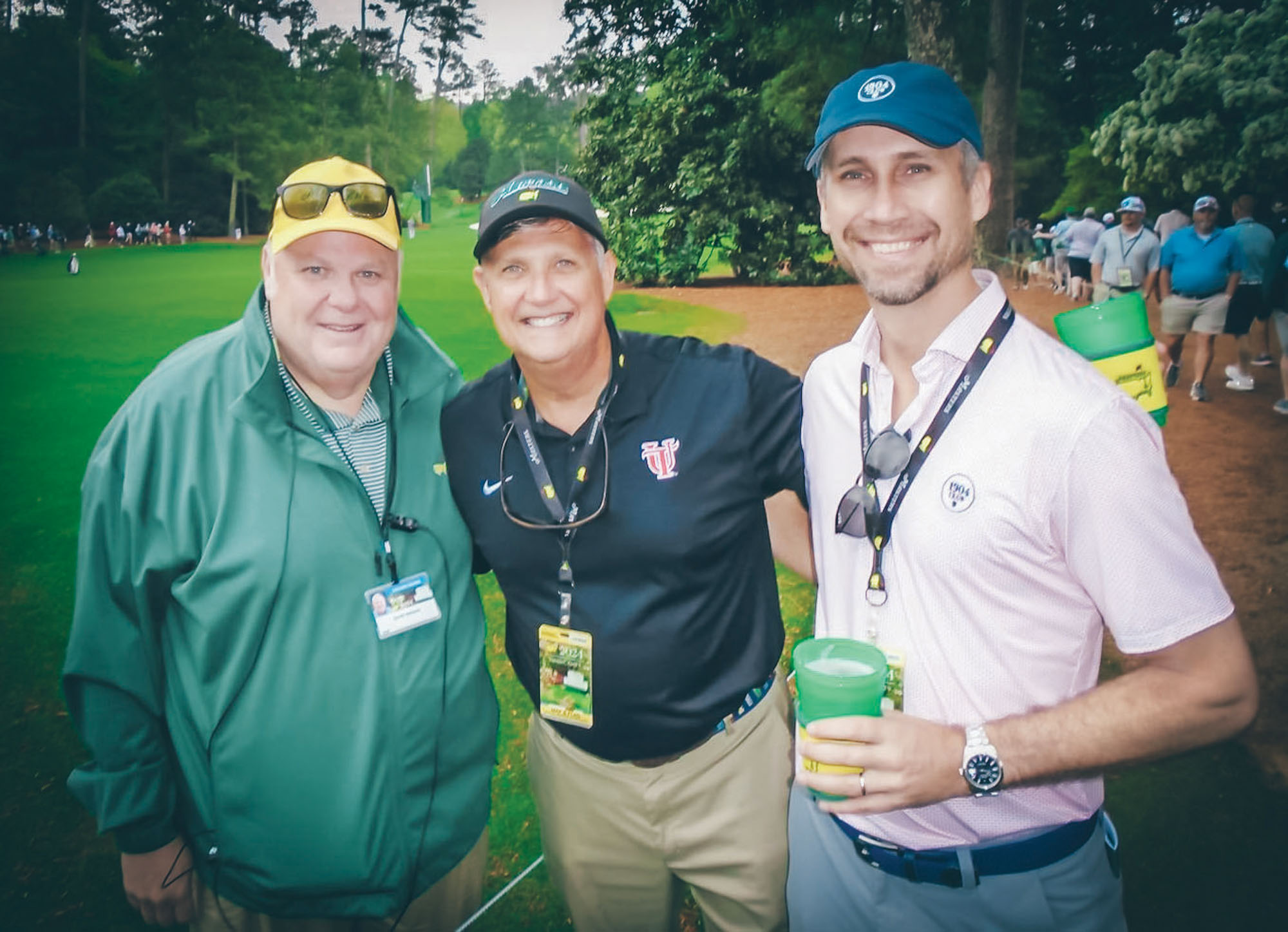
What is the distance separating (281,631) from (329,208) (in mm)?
1369

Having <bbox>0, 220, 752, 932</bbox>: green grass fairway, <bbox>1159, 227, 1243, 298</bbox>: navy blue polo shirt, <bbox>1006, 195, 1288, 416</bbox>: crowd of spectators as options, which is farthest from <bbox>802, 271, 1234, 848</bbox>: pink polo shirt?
<bbox>1159, 227, 1243, 298</bbox>: navy blue polo shirt

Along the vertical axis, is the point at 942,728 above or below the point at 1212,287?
below

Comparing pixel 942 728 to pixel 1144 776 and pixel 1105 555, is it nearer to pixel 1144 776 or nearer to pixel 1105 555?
pixel 1105 555

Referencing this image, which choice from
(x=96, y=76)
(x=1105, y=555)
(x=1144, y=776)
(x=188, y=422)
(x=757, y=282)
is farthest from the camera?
(x=96, y=76)

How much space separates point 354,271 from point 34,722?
14.1 feet

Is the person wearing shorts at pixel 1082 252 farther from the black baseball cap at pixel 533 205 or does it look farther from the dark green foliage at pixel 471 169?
the dark green foliage at pixel 471 169

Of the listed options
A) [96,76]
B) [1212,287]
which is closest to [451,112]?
[96,76]

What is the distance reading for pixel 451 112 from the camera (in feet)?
225

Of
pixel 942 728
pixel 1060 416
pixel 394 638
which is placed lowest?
pixel 394 638

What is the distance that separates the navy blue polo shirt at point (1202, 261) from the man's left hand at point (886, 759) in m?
11.0

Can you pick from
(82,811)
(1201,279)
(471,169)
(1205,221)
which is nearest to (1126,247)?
(1205,221)

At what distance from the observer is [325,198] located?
8.21ft

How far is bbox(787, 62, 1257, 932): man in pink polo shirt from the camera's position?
62.7 inches

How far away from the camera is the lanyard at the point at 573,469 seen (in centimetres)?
234
